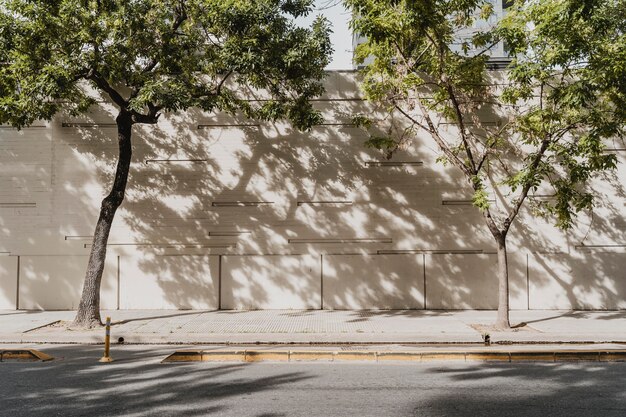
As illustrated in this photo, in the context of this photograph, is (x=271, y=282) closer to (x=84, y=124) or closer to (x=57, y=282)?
(x=57, y=282)

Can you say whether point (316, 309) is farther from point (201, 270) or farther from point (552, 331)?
point (552, 331)

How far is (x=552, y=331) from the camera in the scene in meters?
10.6

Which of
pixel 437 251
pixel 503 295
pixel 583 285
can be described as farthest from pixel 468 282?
pixel 583 285

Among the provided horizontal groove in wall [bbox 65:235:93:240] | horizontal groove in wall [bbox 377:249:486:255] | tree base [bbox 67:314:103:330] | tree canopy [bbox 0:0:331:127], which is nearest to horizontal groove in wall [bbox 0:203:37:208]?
horizontal groove in wall [bbox 65:235:93:240]

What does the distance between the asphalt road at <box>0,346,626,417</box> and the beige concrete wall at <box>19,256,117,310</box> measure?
5720 mm

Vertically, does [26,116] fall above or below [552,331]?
above

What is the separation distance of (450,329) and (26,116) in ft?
32.5

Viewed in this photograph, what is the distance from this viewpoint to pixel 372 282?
1389 centimetres

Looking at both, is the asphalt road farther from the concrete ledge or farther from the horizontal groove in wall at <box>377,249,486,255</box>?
the horizontal groove in wall at <box>377,249,486,255</box>

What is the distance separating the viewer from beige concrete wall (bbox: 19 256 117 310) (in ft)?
45.6

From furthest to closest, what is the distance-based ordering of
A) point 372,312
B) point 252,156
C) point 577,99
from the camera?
point 252,156 < point 372,312 < point 577,99

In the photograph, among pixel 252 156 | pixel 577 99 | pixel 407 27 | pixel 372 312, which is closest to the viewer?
pixel 577 99

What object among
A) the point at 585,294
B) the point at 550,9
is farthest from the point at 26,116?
the point at 585,294

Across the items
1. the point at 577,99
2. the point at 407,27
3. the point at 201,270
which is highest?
the point at 407,27
